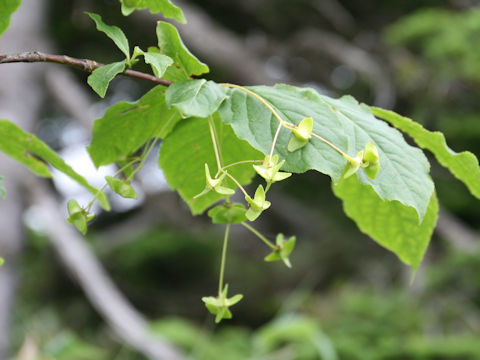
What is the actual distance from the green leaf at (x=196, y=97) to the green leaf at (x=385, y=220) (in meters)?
0.19

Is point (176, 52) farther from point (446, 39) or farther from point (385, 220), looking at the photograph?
point (446, 39)

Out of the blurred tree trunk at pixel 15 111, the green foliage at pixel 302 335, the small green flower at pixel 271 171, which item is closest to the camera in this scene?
the small green flower at pixel 271 171

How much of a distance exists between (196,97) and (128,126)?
0.14 metres

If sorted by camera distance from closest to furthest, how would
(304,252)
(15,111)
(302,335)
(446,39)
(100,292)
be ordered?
(302,335) → (100,292) → (446,39) → (15,111) → (304,252)

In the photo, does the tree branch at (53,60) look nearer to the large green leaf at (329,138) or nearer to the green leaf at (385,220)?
the large green leaf at (329,138)

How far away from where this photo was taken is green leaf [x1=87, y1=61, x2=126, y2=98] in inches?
13.7

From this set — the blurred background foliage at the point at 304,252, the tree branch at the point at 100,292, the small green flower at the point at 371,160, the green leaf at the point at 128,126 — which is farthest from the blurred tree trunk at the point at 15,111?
the small green flower at the point at 371,160

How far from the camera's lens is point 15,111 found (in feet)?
7.81

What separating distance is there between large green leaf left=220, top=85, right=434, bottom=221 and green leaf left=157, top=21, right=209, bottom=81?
3cm

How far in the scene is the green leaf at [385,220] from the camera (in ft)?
1.72

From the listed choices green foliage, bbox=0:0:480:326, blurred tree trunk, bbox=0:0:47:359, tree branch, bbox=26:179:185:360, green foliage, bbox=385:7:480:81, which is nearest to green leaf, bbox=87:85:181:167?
green foliage, bbox=0:0:480:326

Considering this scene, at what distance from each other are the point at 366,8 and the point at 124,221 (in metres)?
2.71

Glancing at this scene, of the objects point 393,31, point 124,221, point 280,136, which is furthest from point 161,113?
point 124,221

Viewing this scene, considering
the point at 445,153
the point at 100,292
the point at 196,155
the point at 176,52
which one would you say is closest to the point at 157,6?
the point at 176,52
